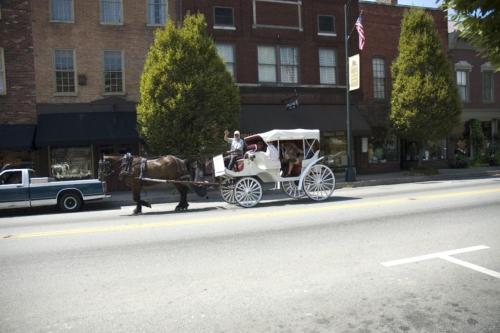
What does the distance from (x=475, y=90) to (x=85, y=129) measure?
85.3 ft

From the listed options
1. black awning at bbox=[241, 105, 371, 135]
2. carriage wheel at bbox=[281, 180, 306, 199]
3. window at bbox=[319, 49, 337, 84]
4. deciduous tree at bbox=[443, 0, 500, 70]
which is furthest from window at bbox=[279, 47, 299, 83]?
deciduous tree at bbox=[443, 0, 500, 70]

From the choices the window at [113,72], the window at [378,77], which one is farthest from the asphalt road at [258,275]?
the window at [378,77]

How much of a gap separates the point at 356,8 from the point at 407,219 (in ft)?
64.6

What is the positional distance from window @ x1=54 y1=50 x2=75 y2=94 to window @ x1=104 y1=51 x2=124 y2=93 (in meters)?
1.47

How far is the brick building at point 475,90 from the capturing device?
2961 cm

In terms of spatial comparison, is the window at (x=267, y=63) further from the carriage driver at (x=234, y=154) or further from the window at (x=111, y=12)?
the carriage driver at (x=234, y=154)

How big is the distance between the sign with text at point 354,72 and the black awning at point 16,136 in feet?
49.5

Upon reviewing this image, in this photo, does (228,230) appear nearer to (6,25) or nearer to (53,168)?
(53,168)

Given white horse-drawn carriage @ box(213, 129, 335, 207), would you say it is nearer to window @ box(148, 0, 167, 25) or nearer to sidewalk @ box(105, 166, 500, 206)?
sidewalk @ box(105, 166, 500, 206)

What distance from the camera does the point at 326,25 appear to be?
2525 cm

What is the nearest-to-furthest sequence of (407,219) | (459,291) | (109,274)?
(459,291), (109,274), (407,219)

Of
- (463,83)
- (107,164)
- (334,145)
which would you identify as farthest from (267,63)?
(463,83)

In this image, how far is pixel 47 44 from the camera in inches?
778

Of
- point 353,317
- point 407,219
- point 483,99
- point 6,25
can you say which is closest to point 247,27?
point 6,25
